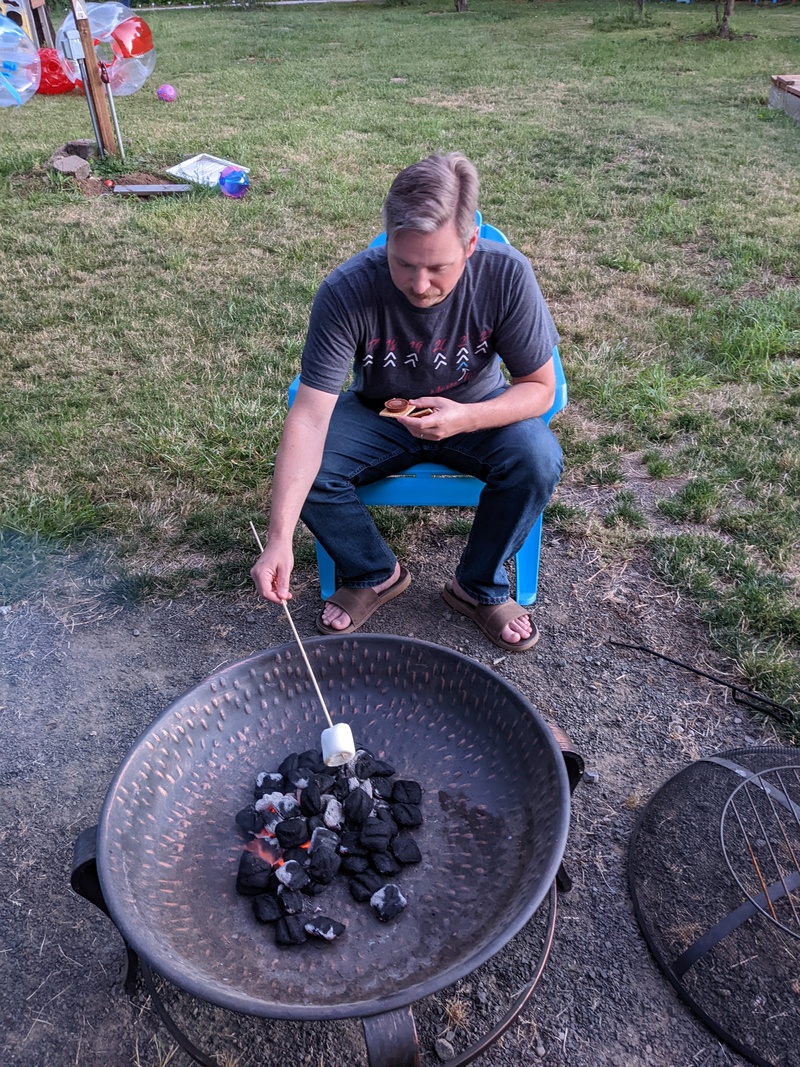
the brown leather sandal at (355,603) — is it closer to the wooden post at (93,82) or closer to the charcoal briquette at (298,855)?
the charcoal briquette at (298,855)

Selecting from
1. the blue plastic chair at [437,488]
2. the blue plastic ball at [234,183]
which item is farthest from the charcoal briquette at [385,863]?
the blue plastic ball at [234,183]

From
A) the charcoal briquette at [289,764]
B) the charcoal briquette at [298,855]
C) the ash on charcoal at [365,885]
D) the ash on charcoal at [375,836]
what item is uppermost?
the charcoal briquette at [289,764]

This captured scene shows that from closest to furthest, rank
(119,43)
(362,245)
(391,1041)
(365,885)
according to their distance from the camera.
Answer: (391,1041) < (365,885) < (362,245) < (119,43)

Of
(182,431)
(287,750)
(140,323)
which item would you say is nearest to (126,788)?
(287,750)

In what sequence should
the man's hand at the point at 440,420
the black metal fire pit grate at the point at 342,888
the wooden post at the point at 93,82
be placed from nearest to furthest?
the black metal fire pit grate at the point at 342,888 → the man's hand at the point at 440,420 → the wooden post at the point at 93,82

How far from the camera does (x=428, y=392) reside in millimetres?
2422

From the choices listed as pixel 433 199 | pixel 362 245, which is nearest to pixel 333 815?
pixel 433 199

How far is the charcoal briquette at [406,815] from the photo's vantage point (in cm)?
172

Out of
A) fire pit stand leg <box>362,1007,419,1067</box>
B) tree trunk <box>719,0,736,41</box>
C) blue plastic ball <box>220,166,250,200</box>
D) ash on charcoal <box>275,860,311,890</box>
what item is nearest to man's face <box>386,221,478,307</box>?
ash on charcoal <box>275,860,311,890</box>

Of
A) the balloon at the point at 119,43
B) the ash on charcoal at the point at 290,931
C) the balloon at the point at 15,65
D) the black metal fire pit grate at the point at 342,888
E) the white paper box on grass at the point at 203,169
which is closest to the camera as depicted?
the black metal fire pit grate at the point at 342,888

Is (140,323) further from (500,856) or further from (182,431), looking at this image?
(500,856)

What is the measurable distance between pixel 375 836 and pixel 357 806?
0.07m

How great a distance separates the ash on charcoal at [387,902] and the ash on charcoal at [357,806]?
0.15 meters

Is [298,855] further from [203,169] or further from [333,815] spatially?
[203,169]
